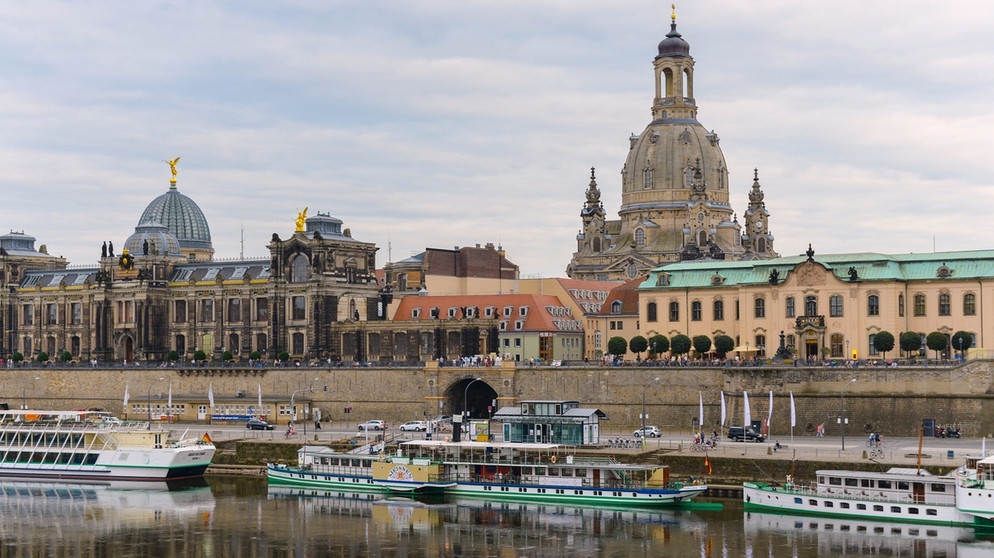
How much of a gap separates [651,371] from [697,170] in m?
68.2

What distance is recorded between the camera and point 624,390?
115 m

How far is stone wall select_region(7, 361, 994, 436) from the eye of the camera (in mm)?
102438

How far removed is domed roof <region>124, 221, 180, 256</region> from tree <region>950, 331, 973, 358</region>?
8004 cm

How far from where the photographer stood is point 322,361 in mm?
137250

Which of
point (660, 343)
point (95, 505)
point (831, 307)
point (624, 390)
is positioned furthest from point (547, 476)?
point (831, 307)

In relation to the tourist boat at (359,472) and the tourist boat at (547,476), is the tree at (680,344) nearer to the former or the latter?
the tourist boat at (547,476)

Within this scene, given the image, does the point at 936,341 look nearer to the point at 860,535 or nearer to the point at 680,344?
the point at 680,344

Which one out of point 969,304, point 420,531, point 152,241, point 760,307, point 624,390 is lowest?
point 420,531

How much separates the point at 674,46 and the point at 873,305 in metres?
79.5

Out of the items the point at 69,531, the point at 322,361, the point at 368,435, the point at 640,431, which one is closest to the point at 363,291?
the point at 322,361

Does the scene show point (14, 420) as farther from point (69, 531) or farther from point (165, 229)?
point (165, 229)

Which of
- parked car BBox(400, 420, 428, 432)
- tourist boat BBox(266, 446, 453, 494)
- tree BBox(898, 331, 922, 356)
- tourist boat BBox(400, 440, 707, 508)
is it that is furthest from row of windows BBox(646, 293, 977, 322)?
tourist boat BBox(266, 446, 453, 494)

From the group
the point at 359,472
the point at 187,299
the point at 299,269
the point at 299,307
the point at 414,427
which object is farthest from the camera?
the point at 187,299

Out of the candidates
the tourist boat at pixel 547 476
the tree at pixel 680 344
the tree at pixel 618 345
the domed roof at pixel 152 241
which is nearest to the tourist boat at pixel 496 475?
the tourist boat at pixel 547 476
